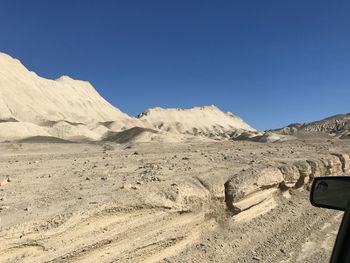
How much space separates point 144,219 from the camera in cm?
676

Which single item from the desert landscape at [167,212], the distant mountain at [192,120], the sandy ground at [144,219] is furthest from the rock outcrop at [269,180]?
the distant mountain at [192,120]

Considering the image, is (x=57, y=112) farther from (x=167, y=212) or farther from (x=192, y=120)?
(x=192, y=120)

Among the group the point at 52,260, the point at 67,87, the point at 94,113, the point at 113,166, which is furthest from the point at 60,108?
the point at 52,260

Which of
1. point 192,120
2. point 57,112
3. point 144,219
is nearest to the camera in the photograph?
point 144,219

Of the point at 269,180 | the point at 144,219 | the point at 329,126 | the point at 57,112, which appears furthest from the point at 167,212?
the point at 329,126

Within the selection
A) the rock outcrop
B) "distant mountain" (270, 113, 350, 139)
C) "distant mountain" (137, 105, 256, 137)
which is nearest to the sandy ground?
the rock outcrop

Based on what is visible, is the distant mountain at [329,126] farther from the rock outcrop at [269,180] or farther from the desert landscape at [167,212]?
the desert landscape at [167,212]

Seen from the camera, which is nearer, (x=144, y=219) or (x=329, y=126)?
(x=144, y=219)

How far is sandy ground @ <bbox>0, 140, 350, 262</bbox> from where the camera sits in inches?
221

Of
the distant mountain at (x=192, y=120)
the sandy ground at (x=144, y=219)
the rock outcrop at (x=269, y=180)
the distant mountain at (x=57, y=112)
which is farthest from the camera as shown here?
the distant mountain at (x=192, y=120)

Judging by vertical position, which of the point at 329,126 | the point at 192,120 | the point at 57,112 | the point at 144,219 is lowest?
the point at 144,219

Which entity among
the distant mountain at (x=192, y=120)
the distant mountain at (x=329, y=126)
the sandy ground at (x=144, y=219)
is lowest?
the sandy ground at (x=144, y=219)

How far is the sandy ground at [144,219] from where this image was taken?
561cm

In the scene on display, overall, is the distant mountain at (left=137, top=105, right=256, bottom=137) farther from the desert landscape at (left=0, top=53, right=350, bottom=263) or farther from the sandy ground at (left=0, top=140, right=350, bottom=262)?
the sandy ground at (left=0, top=140, right=350, bottom=262)
